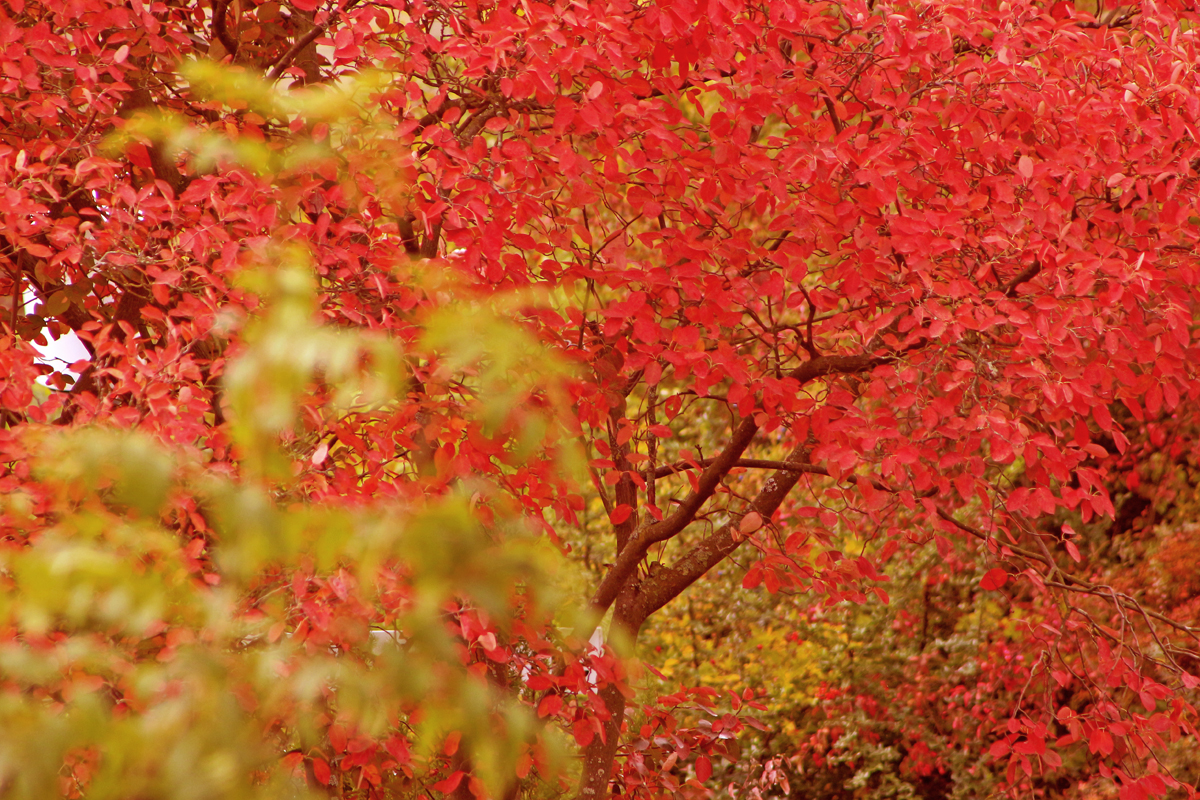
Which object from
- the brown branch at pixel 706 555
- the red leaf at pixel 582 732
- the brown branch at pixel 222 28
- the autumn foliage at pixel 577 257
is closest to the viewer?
the autumn foliage at pixel 577 257

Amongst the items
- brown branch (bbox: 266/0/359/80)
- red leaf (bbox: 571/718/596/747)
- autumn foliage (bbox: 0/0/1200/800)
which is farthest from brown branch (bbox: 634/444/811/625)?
brown branch (bbox: 266/0/359/80)

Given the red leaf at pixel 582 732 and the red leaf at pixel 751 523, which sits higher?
the red leaf at pixel 751 523

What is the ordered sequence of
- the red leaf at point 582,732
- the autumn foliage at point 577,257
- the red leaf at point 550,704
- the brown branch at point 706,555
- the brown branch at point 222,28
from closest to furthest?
1. the autumn foliage at point 577,257
2. the red leaf at point 550,704
3. the red leaf at point 582,732
4. the brown branch at point 222,28
5. the brown branch at point 706,555

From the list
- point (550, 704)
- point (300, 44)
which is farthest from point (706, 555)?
point (300, 44)

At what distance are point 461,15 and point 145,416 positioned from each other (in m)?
1.71

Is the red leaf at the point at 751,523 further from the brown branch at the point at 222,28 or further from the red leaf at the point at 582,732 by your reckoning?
the brown branch at the point at 222,28

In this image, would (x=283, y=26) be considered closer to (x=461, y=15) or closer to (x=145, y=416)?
(x=461, y=15)

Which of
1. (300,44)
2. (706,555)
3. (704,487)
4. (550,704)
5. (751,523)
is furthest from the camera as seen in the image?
(706,555)

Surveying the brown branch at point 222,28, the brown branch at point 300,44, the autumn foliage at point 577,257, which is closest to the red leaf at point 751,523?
the autumn foliage at point 577,257

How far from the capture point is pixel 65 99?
3.52 meters

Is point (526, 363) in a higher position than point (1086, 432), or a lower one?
lower

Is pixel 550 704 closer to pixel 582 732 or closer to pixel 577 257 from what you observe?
pixel 582 732

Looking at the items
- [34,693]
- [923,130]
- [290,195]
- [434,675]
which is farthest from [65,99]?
[434,675]

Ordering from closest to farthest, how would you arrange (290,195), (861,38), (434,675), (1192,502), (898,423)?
(434,675), (290,195), (861,38), (898,423), (1192,502)
